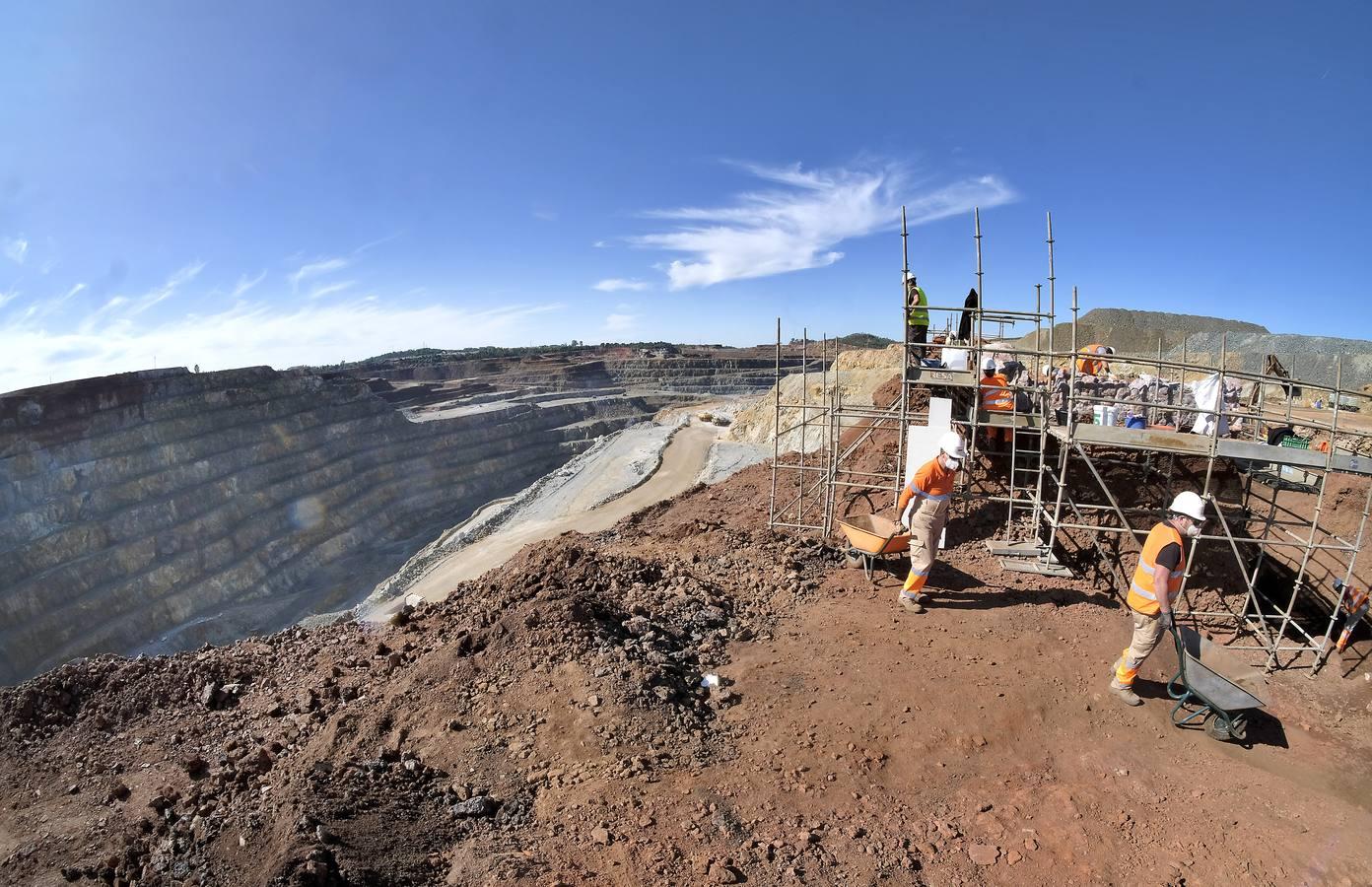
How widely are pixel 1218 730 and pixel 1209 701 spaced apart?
48cm

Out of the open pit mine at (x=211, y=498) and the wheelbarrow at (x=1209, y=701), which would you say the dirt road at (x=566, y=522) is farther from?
the wheelbarrow at (x=1209, y=701)

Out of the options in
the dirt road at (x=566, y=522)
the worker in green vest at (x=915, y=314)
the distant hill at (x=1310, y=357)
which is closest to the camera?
the worker in green vest at (x=915, y=314)

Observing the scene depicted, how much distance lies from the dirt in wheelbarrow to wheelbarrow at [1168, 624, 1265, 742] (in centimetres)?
16

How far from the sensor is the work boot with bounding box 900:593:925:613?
7801mm

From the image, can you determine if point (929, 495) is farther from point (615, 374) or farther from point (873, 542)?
point (615, 374)

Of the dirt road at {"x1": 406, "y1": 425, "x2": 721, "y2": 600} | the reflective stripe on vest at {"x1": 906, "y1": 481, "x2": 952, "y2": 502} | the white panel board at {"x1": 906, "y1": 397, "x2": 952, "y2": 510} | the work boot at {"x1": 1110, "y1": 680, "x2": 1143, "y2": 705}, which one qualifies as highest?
the white panel board at {"x1": 906, "y1": 397, "x2": 952, "y2": 510}

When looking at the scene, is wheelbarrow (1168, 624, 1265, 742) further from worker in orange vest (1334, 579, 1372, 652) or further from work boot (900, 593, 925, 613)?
worker in orange vest (1334, 579, 1372, 652)

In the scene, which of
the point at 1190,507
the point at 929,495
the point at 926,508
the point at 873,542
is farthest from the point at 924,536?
the point at 1190,507

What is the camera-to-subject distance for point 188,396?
29562 millimetres

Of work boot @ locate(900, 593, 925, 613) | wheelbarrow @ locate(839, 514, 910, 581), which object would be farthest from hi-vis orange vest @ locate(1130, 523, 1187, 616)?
wheelbarrow @ locate(839, 514, 910, 581)

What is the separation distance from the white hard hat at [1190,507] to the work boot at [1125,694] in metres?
1.73

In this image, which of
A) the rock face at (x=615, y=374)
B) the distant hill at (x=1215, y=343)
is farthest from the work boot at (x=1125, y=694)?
the rock face at (x=615, y=374)

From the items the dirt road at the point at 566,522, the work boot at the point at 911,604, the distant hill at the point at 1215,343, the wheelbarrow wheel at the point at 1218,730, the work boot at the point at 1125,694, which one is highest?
the distant hill at the point at 1215,343

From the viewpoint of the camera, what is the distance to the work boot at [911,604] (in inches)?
307
